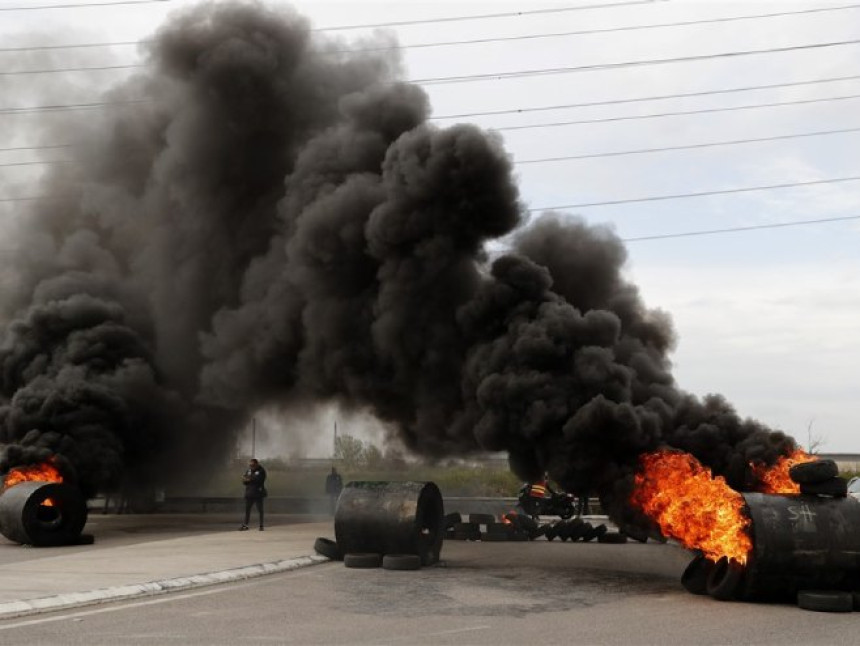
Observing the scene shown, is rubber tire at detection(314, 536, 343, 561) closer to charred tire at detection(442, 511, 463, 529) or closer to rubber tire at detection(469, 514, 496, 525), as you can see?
charred tire at detection(442, 511, 463, 529)

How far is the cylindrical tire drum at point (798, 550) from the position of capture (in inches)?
543

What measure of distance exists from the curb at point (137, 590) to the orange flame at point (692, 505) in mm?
6525

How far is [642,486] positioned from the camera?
1634cm

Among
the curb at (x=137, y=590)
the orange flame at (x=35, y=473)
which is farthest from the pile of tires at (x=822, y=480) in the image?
the orange flame at (x=35, y=473)

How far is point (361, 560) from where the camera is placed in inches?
698

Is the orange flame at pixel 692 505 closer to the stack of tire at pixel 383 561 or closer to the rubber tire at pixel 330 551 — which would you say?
the stack of tire at pixel 383 561

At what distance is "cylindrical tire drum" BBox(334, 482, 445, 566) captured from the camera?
1777cm

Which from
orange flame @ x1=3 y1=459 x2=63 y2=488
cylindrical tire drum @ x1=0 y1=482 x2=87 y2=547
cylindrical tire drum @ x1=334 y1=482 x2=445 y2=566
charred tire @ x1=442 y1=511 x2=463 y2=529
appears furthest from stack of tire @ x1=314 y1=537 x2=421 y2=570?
orange flame @ x1=3 y1=459 x2=63 y2=488

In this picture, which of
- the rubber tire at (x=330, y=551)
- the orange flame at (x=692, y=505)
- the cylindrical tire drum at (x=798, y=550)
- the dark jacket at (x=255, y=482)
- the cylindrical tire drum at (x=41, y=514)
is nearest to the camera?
the cylindrical tire drum at (x=798, y=550)

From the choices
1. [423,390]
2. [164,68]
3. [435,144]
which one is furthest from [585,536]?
[164,68]

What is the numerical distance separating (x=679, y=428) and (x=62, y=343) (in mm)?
19129

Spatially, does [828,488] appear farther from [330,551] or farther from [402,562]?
[330,551]

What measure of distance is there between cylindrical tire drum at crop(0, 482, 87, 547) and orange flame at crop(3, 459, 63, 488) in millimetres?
1132

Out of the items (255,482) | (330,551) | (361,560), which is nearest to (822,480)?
(361,560)
